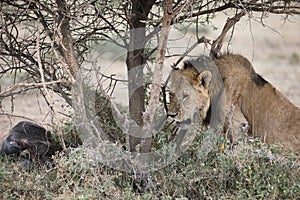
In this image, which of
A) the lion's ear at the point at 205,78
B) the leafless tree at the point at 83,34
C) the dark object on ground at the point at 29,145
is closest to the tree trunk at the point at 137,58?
the leafless tree at the point at 83,34

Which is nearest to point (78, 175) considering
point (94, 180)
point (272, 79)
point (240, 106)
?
point (94, 180)

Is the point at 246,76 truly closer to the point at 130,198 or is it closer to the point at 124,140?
the point at 124,140

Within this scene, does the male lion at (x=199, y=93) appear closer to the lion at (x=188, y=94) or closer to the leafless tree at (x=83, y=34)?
the lion at (x=188, y=94)

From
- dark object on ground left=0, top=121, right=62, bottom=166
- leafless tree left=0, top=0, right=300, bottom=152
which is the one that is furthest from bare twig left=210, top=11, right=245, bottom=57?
dark object on ground left=0, top=121, right=62, bottom=166

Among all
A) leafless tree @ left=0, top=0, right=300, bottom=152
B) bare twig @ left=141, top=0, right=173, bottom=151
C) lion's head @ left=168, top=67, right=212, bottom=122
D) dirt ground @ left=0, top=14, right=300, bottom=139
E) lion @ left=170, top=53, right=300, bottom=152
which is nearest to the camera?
bare twig @ left=141, top=0, right=173, bottom=151

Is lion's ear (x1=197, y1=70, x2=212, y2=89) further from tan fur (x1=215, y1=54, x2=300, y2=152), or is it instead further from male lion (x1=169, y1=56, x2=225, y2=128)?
tan fur (x1=215, y1=54, x2=300, y2=152)

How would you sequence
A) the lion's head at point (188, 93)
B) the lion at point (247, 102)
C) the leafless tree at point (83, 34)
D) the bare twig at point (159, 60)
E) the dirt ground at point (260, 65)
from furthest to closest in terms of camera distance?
the dirt ground at point (260, 65) → the lion at point (247, 102) → the lion's head at point (188, 93) → the leafless tree at point (83, 34) → the bare twig at point (159, 60)

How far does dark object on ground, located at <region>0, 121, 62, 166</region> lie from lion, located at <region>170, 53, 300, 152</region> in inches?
60.7

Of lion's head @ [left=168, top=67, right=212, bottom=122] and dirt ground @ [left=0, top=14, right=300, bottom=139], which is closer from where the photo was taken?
lion's head @ [left=168, top=67, right=212, bottom=122]

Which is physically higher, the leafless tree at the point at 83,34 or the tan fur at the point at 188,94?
the leafless tree at the point at 83,34

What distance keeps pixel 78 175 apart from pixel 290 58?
12.4 metres

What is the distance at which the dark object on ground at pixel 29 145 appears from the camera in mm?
6125

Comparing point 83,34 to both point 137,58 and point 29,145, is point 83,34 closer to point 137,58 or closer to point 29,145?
point 137,58

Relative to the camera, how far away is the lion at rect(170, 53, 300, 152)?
240 inches
